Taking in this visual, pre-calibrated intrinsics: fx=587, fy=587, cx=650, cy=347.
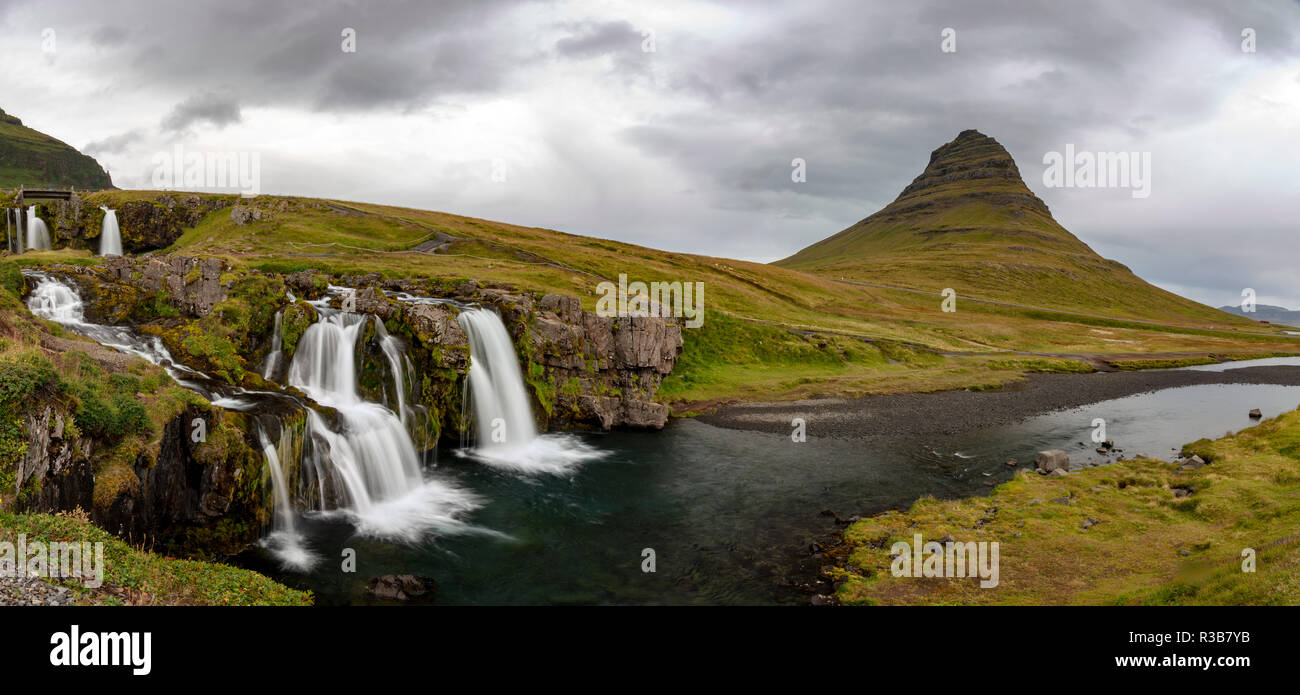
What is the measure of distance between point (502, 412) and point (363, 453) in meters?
16.2

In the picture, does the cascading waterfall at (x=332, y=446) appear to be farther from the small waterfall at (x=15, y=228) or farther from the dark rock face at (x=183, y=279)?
the small waterfall at (x=15, y=228)

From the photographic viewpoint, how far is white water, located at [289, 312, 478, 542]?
31.0 metres

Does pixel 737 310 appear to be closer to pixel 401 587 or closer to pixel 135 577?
pixel 401 587

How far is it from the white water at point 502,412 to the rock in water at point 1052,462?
102ft

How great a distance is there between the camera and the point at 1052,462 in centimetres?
3916

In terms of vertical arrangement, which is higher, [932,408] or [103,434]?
[103,434]

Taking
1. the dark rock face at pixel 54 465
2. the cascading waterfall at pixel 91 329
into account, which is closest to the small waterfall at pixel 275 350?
the cascading waterfall at pixel 91 329

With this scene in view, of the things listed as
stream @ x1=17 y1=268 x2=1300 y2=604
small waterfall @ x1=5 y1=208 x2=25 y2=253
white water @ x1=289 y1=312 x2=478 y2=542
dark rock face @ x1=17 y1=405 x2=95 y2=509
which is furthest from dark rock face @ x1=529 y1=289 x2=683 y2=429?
small waterfall @ x1=5 y1=208 x2=25 y2=253

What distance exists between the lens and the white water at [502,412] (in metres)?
44.7

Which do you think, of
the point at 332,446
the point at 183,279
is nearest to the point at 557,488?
the point at 332,446

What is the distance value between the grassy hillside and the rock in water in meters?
32.1
